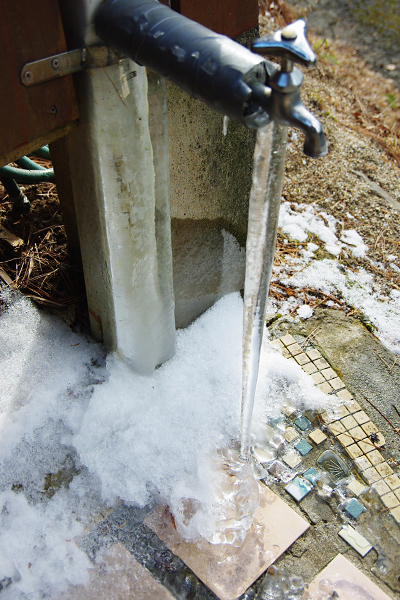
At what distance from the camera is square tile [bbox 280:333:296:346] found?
249 cm

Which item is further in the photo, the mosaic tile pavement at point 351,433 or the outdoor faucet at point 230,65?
the mosaic tile pavement at point 351,433

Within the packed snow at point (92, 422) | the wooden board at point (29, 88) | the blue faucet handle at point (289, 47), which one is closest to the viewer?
the blue faucet handle at point (289, 47)

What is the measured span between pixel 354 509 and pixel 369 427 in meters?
0.39

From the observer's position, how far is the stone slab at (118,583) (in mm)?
1655

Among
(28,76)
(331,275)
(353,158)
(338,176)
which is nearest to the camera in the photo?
(28,76)

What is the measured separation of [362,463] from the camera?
2061 millimetres

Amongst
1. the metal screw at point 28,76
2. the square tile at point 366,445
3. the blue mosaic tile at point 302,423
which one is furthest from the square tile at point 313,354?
the metal screw at point 28,76

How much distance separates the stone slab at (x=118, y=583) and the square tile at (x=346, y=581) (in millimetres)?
508

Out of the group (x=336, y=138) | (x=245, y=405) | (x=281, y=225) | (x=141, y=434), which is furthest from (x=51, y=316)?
(x=336, y=138)

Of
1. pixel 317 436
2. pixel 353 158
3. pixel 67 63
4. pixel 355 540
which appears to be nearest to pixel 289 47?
pixel 67 63

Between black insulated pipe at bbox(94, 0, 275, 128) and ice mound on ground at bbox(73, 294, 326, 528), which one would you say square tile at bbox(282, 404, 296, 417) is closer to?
ice mound on ground at bbox(73, 294, 326, 528)

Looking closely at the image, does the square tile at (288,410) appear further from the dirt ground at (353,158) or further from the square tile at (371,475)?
the dirt ground at (353,158)

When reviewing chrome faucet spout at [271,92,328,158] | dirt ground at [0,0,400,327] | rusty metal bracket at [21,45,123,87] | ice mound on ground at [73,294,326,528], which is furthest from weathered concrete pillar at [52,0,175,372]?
chrome faucet spout at [271,92,328,158]

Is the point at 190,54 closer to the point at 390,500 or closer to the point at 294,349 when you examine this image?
the point at 294,349
